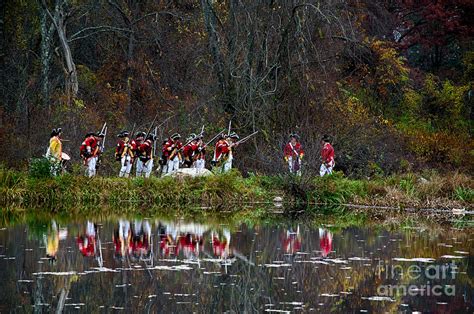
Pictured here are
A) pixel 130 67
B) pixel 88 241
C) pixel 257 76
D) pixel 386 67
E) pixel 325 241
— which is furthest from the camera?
pixel 130 67

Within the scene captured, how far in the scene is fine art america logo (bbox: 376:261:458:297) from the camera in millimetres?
17609

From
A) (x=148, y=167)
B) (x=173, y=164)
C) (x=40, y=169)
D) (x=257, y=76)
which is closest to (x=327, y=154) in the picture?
(x=257, y=76)

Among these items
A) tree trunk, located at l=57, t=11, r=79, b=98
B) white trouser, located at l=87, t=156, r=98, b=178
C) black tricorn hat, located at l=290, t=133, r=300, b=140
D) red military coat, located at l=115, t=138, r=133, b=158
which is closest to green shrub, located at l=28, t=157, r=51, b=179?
white trouser, located at l=87, t=156, r=98, b=178

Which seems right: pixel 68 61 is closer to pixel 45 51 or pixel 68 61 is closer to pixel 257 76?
pixel 45 51

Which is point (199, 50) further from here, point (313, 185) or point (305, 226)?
point (305, 226)

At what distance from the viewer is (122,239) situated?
78.1ft

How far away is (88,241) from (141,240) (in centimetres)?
121

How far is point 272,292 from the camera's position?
57.2 feet

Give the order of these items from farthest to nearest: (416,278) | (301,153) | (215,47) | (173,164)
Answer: (215,47) → (173,164) → (301,153) → (416,278)

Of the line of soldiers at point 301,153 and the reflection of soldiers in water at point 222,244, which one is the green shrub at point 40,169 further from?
the reflection of soldiers in water at point 222,244

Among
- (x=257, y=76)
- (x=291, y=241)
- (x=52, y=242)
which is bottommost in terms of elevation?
(x=52, y=242)

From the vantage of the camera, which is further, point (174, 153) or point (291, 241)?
point (174, 153)

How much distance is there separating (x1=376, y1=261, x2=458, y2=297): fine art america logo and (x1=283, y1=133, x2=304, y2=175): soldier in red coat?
14.7m

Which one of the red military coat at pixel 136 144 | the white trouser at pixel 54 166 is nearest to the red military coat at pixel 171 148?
the red military coat at pixel 136 144
